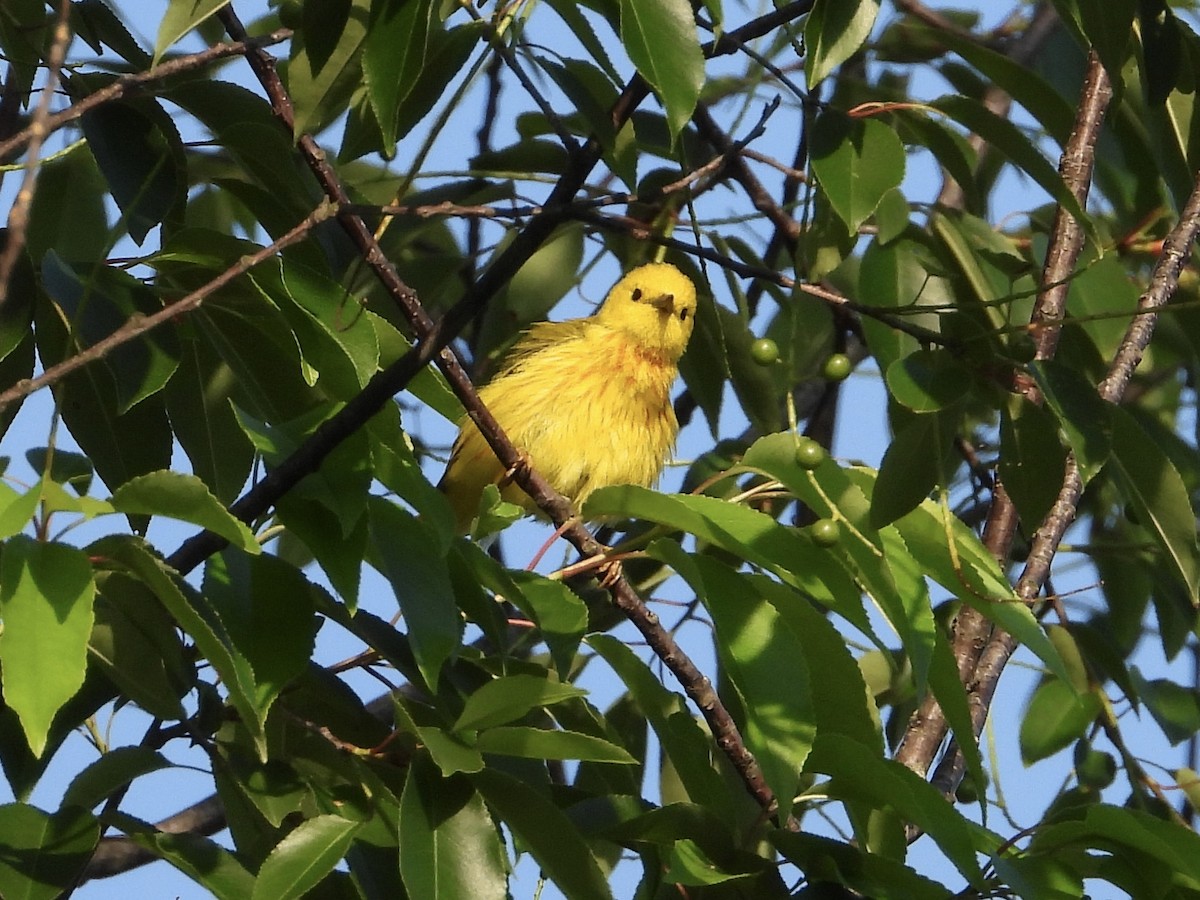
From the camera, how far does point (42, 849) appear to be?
1.95 meters

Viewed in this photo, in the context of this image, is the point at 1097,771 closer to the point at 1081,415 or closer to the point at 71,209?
the point at 1081,415

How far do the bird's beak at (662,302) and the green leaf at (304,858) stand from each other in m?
2.90

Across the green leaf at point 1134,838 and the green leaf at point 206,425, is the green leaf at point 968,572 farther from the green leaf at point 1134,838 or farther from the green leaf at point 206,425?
the green leaf at point 206,425

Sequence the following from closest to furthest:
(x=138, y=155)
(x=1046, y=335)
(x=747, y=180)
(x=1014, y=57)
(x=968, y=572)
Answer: (x=968, y=572) → (x=138, y=155) → (x=1046, y=335) → (x=747, y=180) → (x=1014, y=57)

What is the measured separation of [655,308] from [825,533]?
2671 millimetres

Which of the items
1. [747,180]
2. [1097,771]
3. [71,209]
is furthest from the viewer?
[747,180]

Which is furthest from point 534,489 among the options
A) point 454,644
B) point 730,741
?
point 454,644

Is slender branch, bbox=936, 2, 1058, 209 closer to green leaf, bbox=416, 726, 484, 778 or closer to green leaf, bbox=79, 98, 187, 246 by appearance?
green leaf, bbox=79, 98, 187, 246

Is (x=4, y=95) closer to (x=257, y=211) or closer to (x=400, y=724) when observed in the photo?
(x=257, y=211)

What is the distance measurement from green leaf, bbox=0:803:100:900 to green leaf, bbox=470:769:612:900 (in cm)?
47

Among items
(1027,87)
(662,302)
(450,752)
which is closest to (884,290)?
(1027,87)

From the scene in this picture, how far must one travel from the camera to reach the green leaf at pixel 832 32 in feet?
6.27

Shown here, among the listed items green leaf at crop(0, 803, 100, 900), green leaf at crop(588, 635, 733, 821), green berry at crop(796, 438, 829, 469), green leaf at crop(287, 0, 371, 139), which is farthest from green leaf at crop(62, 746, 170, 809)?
green berry at crop(796, 438, 829, 469)

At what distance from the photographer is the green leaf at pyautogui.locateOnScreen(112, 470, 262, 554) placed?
162 centimetres
